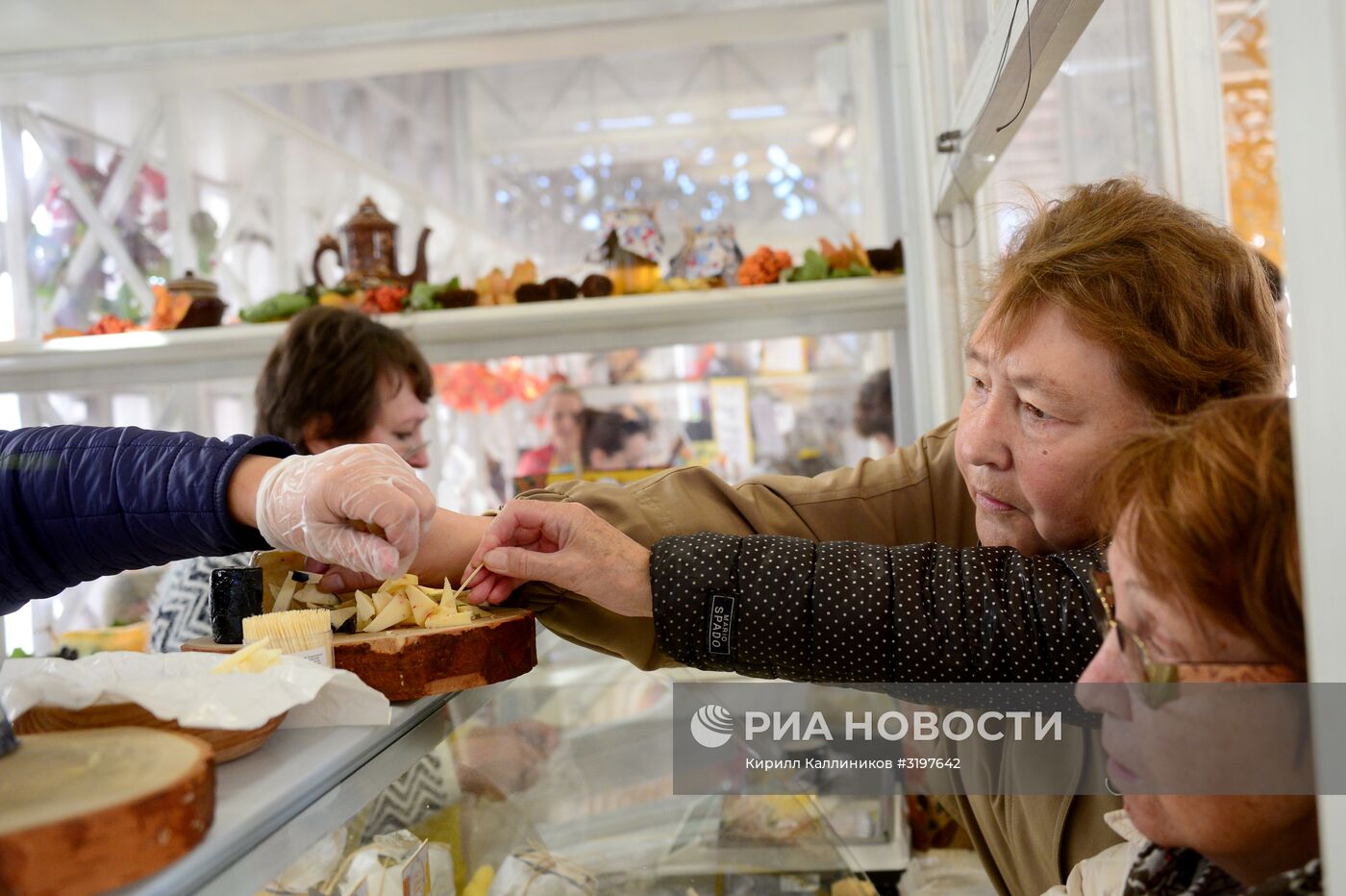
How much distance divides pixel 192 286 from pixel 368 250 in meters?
0.50

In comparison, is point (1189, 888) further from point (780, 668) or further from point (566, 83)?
point (566, 83)

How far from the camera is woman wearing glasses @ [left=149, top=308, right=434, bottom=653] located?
2252mm

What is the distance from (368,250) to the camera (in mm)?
2943

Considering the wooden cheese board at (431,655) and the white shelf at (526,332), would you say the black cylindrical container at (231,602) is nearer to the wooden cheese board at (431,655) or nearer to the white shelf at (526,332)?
the wooden cheese board at (431,655)

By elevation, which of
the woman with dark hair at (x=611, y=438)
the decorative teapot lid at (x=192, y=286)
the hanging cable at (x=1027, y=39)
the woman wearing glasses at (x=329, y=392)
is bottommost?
the woman with dark hair at (x=611, y=438)

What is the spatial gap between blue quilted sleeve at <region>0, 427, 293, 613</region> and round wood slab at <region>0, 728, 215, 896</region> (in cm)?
44

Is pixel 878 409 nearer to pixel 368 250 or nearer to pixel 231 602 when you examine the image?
pixel 368 250

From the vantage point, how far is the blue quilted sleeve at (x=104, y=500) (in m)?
1.03

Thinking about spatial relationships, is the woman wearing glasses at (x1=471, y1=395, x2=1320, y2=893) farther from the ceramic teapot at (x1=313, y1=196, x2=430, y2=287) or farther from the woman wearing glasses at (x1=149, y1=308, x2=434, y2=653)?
the ceramic teapot at (x1=313, y1=196, x2=430, y2=287)

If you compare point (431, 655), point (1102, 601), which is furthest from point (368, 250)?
point (1102, 601)

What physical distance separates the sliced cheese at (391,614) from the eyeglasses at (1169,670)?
2.10 ft

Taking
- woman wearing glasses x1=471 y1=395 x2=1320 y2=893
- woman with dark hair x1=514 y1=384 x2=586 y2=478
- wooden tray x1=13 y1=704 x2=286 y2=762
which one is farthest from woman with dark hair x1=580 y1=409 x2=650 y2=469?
wooden tray x1=13 y1=704 x2=286 y2=762

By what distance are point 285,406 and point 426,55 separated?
1289 millimetres

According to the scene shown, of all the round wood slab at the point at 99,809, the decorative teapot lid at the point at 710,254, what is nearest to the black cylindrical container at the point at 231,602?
the round wood slab at the point at 99,809
